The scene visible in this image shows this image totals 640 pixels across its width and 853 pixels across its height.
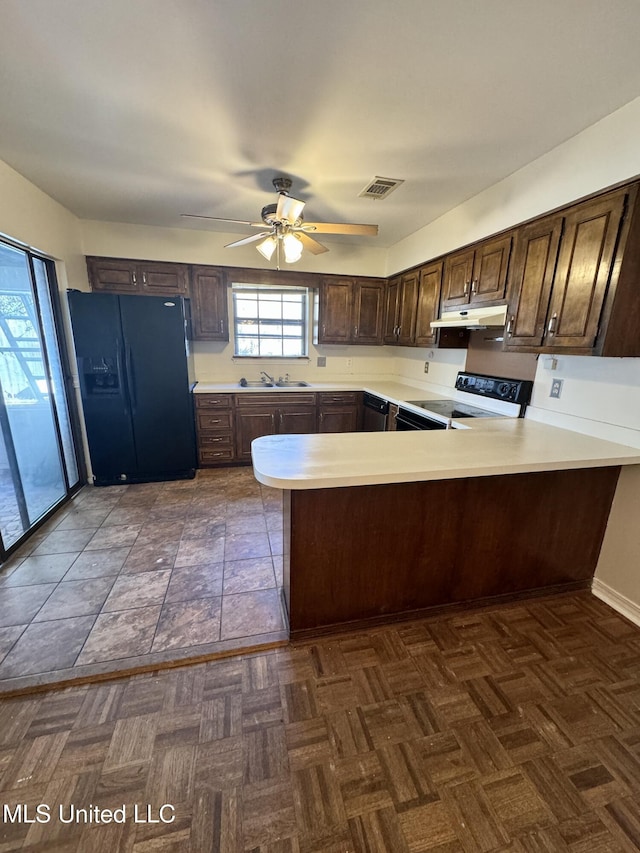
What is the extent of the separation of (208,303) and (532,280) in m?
3.18

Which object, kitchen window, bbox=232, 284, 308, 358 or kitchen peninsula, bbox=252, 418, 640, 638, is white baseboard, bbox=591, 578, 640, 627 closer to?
Answer: kitchen peninsula, bbox=252, 418, 640, 638

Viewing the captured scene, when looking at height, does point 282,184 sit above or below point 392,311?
above

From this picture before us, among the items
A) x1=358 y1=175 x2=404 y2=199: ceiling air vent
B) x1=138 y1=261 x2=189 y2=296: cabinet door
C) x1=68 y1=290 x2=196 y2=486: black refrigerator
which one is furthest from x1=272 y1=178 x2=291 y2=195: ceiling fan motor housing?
x1=138 y1=261 x2=189 y2=296: cabinet door

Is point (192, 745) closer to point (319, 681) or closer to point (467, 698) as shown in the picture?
point (319, 681)

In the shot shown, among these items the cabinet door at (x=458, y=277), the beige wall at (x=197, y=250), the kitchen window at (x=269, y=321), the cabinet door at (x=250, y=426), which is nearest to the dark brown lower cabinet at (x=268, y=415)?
the cabinet door at (x=250, y=426)

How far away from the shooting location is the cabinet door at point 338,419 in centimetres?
423

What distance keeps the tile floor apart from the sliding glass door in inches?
8.4

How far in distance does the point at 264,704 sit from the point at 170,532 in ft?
5.32

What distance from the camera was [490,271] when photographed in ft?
8.29

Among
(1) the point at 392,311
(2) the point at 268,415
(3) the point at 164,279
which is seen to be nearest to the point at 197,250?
(3) the point at 164,279

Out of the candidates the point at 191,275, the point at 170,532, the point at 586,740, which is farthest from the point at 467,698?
the point at 191,275

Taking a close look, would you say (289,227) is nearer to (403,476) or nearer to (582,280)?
(582,280)

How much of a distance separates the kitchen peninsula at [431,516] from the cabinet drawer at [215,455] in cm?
229

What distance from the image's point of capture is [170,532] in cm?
274
